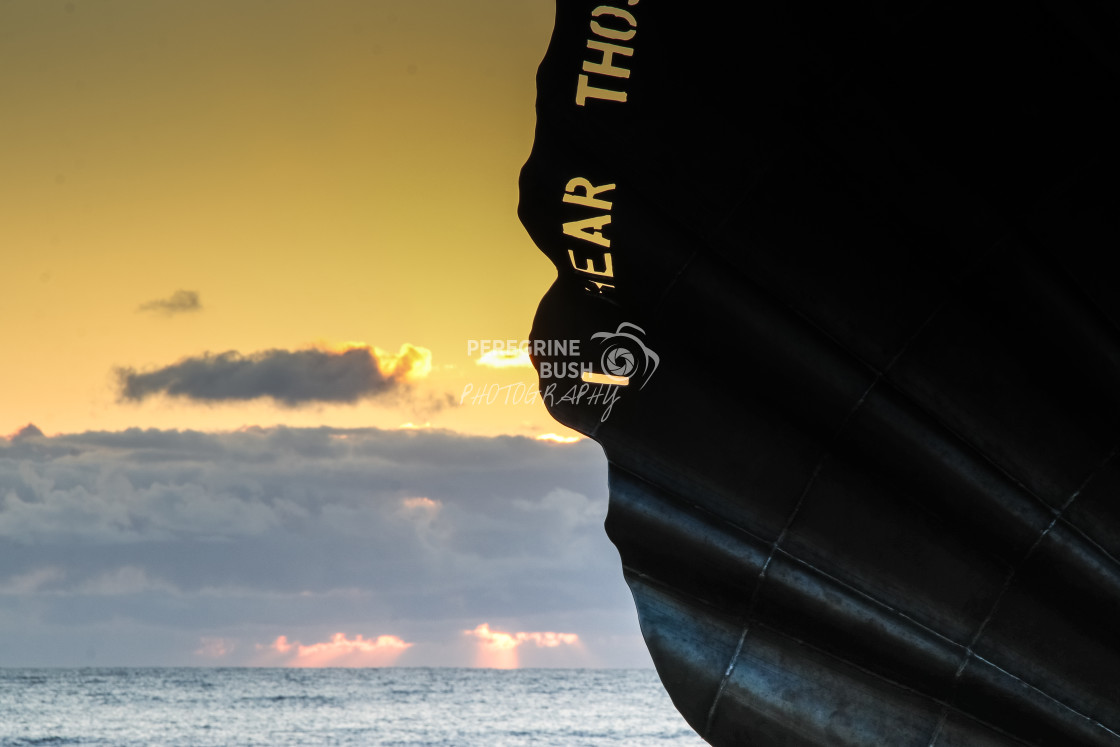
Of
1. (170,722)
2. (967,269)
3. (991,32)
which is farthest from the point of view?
(170,722)

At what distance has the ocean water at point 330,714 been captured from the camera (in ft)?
110

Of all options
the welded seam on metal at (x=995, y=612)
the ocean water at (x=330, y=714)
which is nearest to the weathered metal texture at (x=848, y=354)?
the welded seam on metal at (x=995, y=612)

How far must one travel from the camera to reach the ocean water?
3353cm

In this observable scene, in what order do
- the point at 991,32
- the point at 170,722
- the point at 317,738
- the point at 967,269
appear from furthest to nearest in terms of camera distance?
the point at 170,722, the point at 317,738, the point at 967,269, the point at 991,32

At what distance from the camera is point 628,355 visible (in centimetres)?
311

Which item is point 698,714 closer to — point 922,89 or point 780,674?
point 780,674

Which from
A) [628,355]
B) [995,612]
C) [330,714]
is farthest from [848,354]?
[330,714]

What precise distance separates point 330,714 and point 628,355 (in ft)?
135

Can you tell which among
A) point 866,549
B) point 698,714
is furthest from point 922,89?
point 698,714

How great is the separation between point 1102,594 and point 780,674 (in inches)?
35.5

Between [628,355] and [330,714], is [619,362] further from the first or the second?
[330,714]

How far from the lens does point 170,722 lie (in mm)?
37812

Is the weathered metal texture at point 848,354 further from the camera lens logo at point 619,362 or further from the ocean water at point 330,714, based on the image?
the ocean water at point 330,714

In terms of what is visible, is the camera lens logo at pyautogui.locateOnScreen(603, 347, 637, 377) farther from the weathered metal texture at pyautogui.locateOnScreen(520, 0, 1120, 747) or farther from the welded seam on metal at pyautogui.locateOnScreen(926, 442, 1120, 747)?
the welded seam on metal at pyautogui.locateOnScreen(926, 442, 1120, 747)
